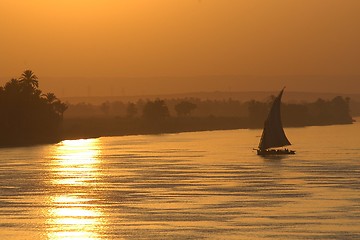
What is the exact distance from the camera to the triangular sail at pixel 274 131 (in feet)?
394

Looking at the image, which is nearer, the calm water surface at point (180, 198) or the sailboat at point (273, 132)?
the calm water surface at point (180, 198)

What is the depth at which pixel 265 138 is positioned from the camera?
12206cm

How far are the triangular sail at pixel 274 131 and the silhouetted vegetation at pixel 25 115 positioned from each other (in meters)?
48.8

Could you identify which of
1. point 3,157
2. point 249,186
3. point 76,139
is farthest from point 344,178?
point 76,139

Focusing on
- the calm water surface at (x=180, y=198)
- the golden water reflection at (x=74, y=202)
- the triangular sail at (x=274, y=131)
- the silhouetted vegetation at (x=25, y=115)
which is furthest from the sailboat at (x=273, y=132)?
the silhouetted vegetation at (x=25, y=115)

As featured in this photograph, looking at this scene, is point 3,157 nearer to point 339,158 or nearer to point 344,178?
point 339,158

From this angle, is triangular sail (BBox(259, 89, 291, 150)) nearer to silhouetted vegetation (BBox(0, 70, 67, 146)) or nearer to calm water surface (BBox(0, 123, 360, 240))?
calm water surface (BBox(0, 123, 360, 240))

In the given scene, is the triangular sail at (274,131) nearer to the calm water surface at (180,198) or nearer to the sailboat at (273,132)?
the sailboat at (273,132)

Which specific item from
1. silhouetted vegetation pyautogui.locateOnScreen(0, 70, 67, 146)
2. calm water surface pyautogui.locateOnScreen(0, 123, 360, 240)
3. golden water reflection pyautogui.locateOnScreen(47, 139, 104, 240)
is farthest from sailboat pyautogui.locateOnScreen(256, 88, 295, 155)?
silhouetted vegetation pyautogui.locateOnScreen(0, 70, 67, 146)

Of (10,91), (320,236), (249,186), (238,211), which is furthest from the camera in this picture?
(10,91)

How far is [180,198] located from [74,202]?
653 cm

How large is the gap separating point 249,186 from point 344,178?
10564 mm

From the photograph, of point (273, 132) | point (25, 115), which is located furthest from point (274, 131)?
point (25, 115)

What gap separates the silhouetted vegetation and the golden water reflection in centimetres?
4609
